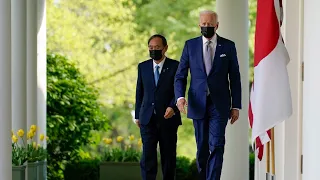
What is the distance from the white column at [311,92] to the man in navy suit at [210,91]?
2.49 feet

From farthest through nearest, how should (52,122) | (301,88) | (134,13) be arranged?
(134,13) → (52,122) → (301,88)

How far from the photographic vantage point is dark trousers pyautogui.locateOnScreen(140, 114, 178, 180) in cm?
934

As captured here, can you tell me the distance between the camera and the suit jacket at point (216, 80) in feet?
28.1

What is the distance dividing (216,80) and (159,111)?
99cm

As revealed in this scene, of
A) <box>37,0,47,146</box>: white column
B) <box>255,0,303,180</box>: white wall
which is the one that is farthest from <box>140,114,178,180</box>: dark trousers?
<box>37,0,47,146</box>: white column

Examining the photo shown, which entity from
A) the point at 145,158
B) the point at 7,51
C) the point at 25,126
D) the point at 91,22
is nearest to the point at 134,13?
the point at 91,22

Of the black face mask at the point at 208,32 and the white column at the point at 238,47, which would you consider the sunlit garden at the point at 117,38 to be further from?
the black face mask at the point at 208,32

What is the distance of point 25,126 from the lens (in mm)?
12070

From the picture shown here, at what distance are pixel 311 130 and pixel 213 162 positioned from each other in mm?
1037

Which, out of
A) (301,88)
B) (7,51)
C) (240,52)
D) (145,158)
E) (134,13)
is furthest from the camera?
(134,13)

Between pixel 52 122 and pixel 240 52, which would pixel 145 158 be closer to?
pixel 240 52

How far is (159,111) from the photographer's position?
30.7 ft

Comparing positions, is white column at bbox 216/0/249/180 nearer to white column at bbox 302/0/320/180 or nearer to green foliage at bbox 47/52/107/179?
white column at bbox 302/0/320/180

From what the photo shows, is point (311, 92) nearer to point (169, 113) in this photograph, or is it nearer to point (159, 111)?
A: point (169, 113)
